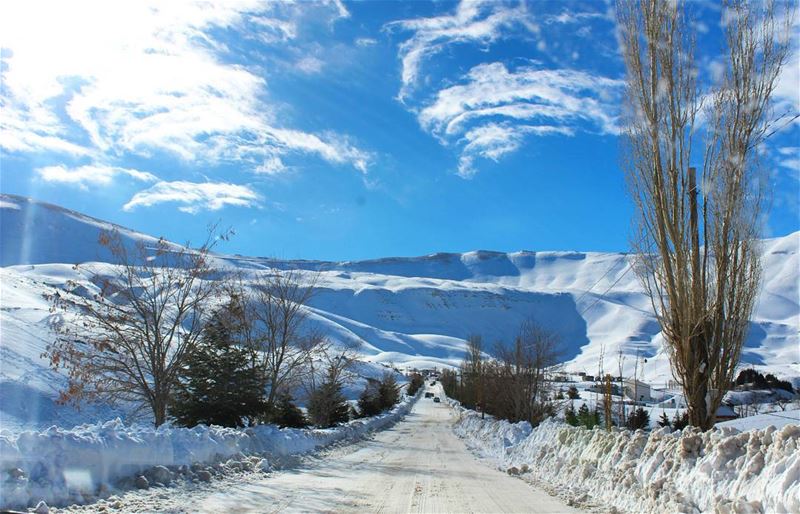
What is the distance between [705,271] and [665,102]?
3.45 metres

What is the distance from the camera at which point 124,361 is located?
1869cm

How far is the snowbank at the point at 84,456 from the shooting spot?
7.54 meters

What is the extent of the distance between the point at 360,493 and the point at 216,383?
10.3m

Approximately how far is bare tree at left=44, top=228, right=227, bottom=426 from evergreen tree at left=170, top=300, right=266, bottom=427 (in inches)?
28.7

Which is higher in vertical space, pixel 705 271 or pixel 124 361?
pixel 705 271

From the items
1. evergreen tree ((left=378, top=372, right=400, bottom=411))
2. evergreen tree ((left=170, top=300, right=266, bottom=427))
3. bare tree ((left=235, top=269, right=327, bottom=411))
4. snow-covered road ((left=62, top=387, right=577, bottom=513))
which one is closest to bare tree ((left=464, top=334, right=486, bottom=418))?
evergreen tree ((left=378, top=372, right=400, bottom=411))

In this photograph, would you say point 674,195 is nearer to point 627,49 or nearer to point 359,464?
point 627,49

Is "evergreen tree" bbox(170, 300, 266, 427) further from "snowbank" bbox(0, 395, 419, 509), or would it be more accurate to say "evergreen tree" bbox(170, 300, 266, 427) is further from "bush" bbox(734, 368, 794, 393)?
"bush" bbox(734, 368, 794, 393)

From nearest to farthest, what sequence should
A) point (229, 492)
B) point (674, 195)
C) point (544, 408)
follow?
point (229, 492) < point (674, 195) < point (544, 408)

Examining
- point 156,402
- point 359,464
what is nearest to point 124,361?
point 156,402

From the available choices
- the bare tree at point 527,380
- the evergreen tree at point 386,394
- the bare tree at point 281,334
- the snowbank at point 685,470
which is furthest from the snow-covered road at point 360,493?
the evergreen tree at point 386,394

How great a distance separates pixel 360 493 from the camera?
11.3 metres

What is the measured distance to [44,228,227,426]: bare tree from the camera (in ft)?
57.7

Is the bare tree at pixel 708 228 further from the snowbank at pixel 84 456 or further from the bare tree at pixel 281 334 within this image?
the bare tree at pixel 281 334
